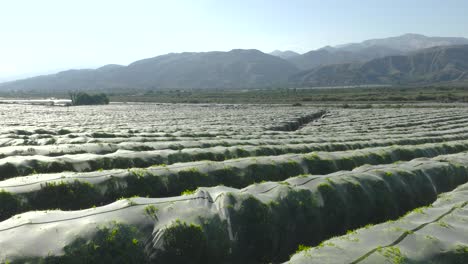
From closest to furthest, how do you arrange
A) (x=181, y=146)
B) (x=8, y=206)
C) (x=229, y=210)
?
(x=229, y=210) → (x=8, y=206) → (x=181, y=146)

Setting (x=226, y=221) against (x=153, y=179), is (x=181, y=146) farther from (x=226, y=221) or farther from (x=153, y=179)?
(x=226, y=221)

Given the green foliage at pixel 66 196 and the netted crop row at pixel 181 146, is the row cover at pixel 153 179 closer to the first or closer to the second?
the green foliage at pixel 66 196

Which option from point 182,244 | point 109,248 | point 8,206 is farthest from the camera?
point 8,206

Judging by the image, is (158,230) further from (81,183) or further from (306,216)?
(81,183)

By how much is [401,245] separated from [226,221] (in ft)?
11.3

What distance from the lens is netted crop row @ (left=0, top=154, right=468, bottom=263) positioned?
6.43m

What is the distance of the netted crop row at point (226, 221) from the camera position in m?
6.43

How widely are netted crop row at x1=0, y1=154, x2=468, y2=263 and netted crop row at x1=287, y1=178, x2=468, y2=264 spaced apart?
167 cm

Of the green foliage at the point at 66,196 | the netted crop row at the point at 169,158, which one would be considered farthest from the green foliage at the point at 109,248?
the netted crop row at the point at 169,158

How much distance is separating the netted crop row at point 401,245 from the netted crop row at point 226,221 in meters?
1.67

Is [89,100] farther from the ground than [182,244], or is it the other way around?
[182,244]

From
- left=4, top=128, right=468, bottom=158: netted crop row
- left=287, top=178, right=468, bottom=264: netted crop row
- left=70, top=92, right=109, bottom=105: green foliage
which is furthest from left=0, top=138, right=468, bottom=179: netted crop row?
left=70, top=92, right=109, bottom=105: green foliage

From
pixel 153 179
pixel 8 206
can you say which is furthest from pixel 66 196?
pixel 153 179

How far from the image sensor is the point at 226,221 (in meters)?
7.71
